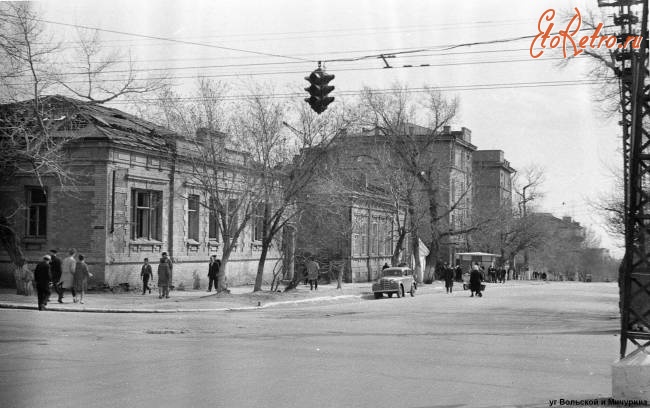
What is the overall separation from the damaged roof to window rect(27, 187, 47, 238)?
2.98 m

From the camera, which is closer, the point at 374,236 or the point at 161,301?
the point at 161,301

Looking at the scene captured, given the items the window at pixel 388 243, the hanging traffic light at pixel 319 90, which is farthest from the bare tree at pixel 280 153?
the window at pixel 388 243

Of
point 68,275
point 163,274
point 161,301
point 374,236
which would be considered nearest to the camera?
point 68,275

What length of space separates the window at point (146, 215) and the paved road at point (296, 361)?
1147 centimetres

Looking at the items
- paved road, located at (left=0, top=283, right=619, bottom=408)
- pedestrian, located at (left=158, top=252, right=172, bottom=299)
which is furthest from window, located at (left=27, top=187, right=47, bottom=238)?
paved road, located at (left=0, top=283, right=619, bottom=408)

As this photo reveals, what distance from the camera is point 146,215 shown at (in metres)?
34.3

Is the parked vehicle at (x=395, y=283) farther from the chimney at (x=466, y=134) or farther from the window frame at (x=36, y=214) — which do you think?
the chimney at (x=466, y=134)

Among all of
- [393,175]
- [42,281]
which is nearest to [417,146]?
[393,175]

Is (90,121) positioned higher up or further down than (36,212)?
higher up

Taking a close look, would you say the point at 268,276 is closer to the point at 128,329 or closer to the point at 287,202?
the point at 287,202

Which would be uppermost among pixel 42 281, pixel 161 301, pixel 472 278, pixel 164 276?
pixel 42 281

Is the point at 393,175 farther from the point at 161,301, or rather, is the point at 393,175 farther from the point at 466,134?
the point at 466,134

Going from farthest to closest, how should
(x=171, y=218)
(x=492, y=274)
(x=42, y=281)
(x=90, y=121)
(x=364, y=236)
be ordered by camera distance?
(x=492, y=274) < (x=364, y=236) < (x=171, y=218) < (x=90, y=121) < (x=42, y=281)

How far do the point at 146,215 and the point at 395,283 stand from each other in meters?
12.4
